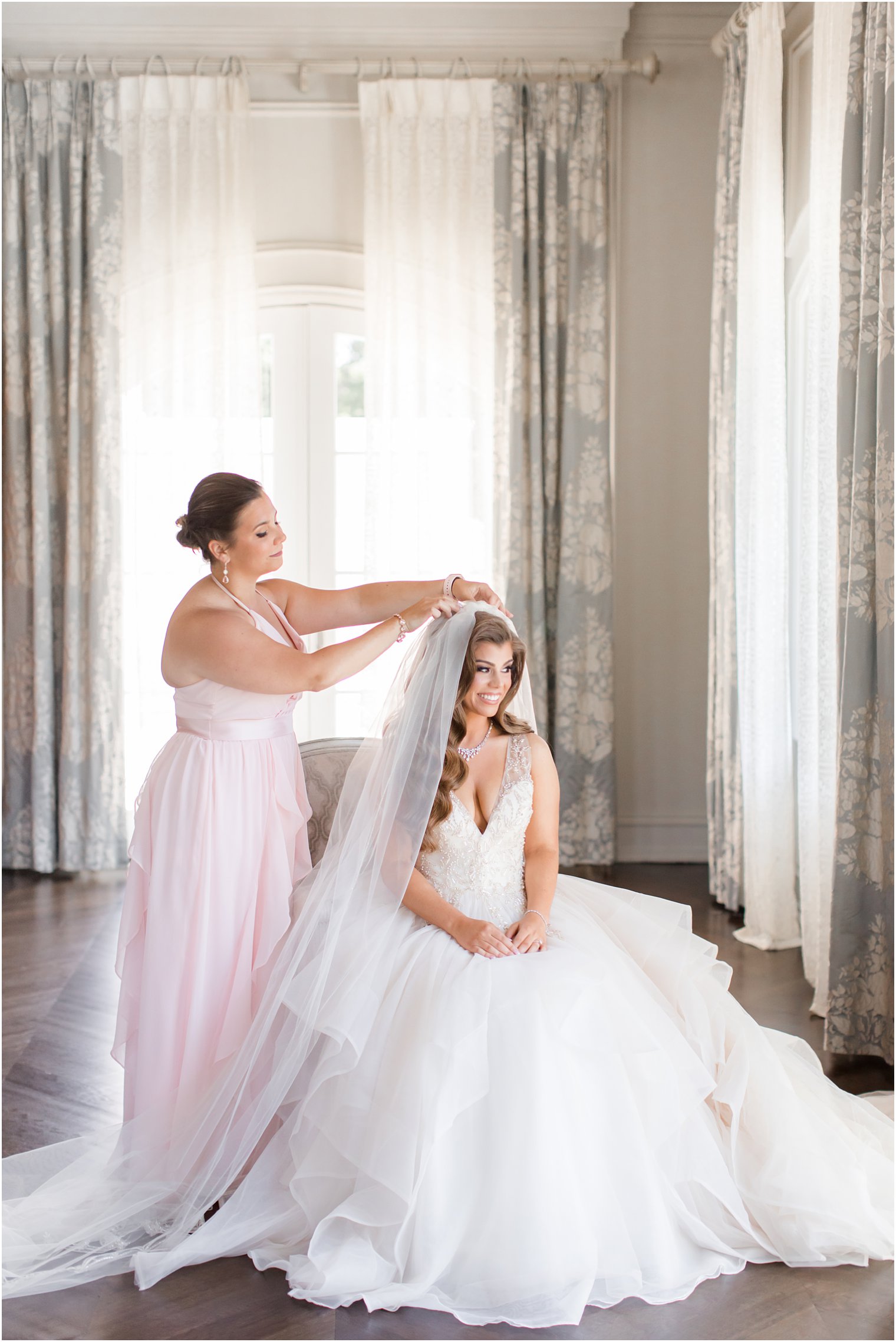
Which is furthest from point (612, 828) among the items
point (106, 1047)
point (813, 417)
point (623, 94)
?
point (623, 94)

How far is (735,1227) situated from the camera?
211 cm

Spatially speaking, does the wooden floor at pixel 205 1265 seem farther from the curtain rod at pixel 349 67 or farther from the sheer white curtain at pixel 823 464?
the curtain rod at pixel 349 67

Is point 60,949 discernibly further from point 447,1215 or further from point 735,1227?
point 735,1227

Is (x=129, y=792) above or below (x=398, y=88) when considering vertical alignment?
below

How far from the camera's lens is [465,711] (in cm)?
247

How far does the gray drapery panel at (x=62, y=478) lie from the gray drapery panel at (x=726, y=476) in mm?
2650

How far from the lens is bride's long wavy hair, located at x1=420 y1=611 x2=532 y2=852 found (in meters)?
2.39

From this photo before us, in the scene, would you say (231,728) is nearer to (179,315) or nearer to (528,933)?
(528,933)

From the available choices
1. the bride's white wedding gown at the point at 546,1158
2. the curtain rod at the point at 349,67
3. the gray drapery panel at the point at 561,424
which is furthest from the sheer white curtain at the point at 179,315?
the bride's white wedding gown at the point at 546,1158

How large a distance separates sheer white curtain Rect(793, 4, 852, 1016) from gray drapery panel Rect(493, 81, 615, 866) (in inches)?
57.3

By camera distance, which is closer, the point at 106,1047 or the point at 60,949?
the point at 106,1047

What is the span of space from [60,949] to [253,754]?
205 centimetres

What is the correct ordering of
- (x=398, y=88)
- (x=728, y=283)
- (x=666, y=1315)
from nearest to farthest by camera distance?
(x=666, y=1315), (x=728, y=283), (x=398, y=88)

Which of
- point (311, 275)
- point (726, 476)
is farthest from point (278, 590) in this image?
point (311, 275)
